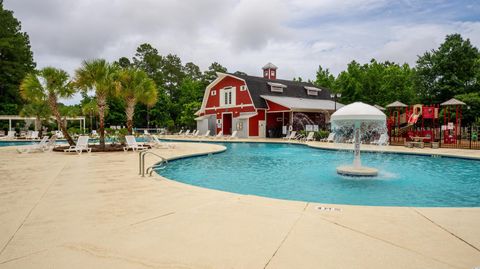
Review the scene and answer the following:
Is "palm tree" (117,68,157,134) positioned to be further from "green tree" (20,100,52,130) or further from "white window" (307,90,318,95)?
"white window" (307,90,318,95)

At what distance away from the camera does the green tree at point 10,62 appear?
39.9 meters

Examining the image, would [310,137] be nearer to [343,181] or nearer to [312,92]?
[312,92]

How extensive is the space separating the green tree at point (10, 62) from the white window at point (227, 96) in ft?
87.6

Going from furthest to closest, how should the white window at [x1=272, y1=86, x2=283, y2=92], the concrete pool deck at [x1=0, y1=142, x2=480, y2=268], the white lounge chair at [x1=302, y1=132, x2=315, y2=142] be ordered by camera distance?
the white window at [x1=272, y1=86, x2=283, y2=92]
the white lounge chair at [x1=302, y1=132, x2=315, y2=142]
the concrete pool deck at [x1=0, y1=142, x2=480, y2=268]

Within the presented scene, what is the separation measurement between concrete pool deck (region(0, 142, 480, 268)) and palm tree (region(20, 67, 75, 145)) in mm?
10919

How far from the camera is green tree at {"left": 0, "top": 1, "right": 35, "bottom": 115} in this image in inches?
1571

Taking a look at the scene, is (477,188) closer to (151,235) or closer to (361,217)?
(361,217)

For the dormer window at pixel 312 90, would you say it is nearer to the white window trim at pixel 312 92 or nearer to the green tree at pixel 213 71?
the white window trim at pixel 312 92

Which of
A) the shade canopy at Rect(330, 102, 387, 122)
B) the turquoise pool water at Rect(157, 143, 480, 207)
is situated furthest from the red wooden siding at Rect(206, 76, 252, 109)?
the shade canopy at Rect(330, 102, 387, 122)

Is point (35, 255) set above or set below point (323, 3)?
Answer: below

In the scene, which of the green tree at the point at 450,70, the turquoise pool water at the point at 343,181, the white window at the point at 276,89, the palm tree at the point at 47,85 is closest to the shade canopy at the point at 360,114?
the turquoise pool water at the point at 343,181

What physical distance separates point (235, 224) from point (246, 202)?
3.96 feet

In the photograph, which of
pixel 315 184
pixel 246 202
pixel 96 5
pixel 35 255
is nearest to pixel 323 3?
pixel 315 184

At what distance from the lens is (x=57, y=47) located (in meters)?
26.4
